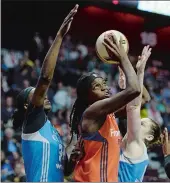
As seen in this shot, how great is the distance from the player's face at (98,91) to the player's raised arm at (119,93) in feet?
0.67

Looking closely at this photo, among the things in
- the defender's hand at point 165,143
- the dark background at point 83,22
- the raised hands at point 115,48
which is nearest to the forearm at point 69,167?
the defender's hand at point 165,143

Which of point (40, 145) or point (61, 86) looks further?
point (61, 86)

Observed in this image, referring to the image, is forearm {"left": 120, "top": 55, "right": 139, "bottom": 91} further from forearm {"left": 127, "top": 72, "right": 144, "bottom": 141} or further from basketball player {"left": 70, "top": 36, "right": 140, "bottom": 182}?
forearm {"left": 127, "top": 72, "right": 144, "bottom": 141}

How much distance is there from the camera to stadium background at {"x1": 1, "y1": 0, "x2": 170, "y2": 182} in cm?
1020

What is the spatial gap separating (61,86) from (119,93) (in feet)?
29.2

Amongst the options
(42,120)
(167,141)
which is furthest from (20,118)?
(167,141)

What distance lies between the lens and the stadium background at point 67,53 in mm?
10203

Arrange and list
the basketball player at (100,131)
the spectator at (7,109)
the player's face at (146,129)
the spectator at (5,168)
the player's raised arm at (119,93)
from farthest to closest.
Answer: the spectator at (7,109), the spectator at (5,168), the player's face at (146,129), the basketball player at (100,131), the player's raised arm at (119,93)

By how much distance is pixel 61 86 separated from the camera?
11.6m

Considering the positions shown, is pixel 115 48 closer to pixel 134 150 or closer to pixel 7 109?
pixel 134 150

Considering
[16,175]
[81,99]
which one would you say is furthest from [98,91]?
[16,175]

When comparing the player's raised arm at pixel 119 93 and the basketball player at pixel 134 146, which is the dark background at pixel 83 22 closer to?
the basketball player at pixel 134 146

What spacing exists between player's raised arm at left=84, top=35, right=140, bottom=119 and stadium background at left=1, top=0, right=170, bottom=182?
5740 mm

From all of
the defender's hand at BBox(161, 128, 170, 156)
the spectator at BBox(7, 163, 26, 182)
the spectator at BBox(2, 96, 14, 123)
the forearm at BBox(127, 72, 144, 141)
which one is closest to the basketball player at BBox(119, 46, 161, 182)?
the forearm at BBox(127, 72, 144, 141)
